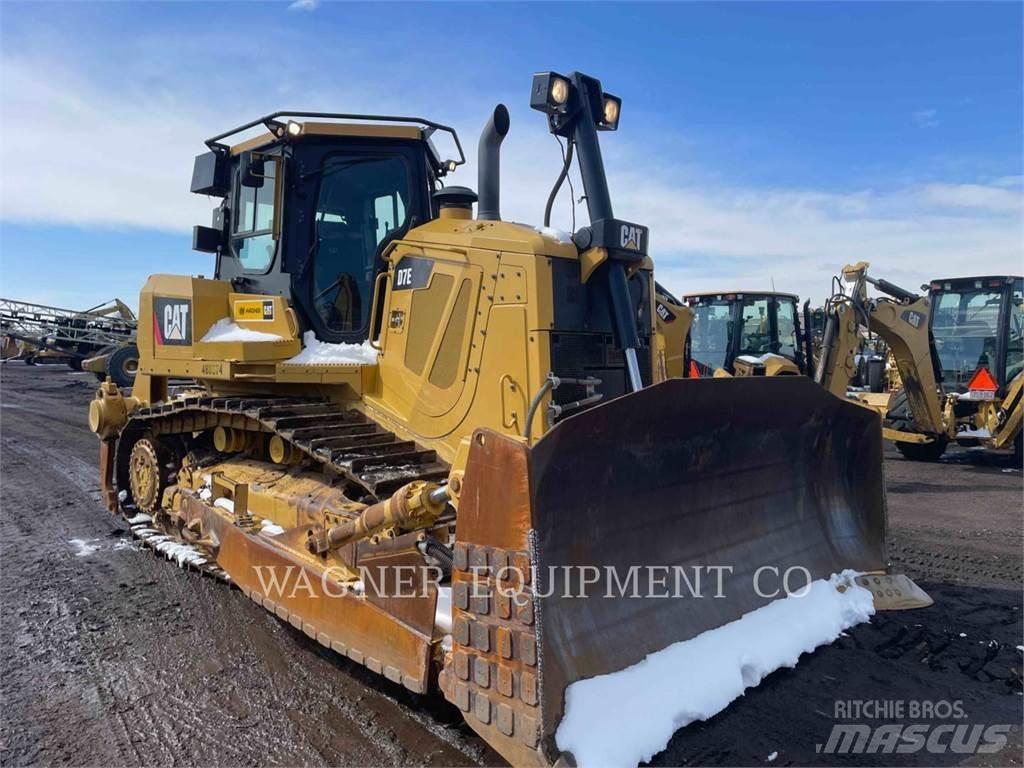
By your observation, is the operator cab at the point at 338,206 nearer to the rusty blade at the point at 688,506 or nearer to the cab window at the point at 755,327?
the rusty blade at the point at 688,506

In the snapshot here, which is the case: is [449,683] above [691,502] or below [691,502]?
below

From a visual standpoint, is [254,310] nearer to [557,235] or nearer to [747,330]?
[557,235]

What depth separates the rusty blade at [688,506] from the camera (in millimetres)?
2773

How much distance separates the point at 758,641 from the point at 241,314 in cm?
389

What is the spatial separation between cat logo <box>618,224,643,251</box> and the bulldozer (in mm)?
6681

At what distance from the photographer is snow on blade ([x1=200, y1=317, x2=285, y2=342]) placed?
4805 millimetres

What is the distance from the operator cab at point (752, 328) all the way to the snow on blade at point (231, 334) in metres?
8.19

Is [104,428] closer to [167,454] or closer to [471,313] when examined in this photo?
[167,454]

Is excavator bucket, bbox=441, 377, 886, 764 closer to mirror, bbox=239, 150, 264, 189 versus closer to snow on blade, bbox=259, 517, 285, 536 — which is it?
snow on blade, bbox=259, 517, 285, 536

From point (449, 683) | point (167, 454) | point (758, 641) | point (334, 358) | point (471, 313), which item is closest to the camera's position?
point (449, 683)

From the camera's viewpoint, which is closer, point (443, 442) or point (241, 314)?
point (443, 442)

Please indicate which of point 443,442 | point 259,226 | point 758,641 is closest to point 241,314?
point 259,226

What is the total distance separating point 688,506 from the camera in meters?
3.52

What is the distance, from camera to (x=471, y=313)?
402cm
